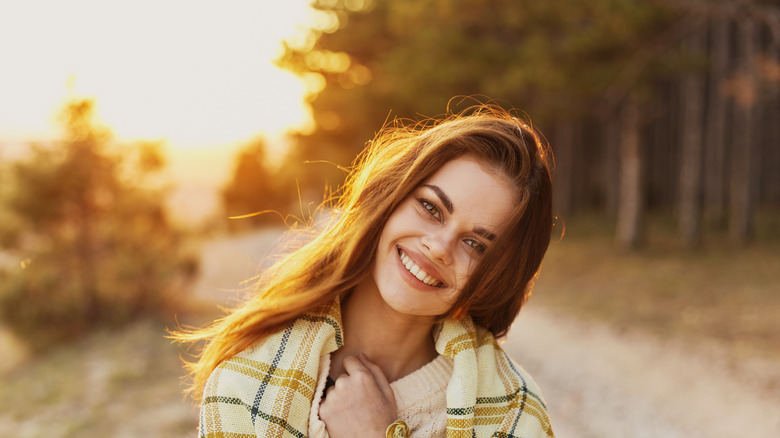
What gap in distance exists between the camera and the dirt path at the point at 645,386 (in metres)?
4.34

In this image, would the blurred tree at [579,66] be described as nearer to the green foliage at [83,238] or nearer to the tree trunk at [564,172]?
the tree trunk at [564,172]

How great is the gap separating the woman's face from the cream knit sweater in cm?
23

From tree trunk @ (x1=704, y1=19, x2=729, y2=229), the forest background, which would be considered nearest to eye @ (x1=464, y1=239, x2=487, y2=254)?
the forest background

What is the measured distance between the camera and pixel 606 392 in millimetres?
5051

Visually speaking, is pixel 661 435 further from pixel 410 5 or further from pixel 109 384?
pixel 410 5

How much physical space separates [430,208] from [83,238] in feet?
27.8

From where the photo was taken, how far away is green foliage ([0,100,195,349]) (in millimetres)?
8055

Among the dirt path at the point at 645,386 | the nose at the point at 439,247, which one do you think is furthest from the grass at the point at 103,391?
the nose at the point at 439,247

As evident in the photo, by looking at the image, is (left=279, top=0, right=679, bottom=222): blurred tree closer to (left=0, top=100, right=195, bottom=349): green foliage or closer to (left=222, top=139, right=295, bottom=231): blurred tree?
(left=0, top=100, right=195, bottom=349): green foliage

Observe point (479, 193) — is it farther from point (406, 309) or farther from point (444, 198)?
point (406, 309)

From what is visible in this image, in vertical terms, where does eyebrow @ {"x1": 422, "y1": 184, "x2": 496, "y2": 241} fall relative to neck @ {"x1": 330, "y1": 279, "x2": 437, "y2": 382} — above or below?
above

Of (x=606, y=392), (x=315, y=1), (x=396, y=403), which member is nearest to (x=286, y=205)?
(x=315, y=1)

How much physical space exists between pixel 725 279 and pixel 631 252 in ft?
8.04

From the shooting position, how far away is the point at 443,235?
4.80ft
